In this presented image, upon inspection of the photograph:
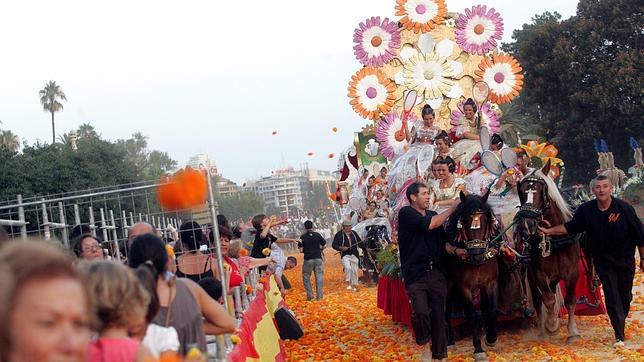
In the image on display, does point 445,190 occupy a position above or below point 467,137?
below

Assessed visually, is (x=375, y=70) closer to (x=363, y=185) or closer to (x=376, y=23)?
(x=376, y=23)

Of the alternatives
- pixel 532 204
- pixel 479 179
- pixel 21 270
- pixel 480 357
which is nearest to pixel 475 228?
pixel 532 204

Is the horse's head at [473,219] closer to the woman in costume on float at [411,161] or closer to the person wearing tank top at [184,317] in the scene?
the woman in costume on float at [411,161]

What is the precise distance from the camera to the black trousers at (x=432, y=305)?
10.4 metres

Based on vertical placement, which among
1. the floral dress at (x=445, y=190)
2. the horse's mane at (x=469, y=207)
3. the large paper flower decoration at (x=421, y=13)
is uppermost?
the large paper flower decoration at (x=421, y=13)

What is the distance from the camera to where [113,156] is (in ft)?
198

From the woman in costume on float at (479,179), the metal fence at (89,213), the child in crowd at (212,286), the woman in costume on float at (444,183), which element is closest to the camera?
the child in crowd at (212,286)

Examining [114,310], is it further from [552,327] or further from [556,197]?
[552,327]

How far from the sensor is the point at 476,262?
419 inches

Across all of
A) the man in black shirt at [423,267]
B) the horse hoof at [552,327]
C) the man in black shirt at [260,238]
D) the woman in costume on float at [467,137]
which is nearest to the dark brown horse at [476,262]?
the man in black shirt at [423,267]

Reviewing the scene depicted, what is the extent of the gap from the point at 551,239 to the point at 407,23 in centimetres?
655

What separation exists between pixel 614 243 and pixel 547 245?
2.63ft

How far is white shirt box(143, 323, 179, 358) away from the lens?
4532 millimetres

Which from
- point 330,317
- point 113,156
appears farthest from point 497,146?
point 113,156
